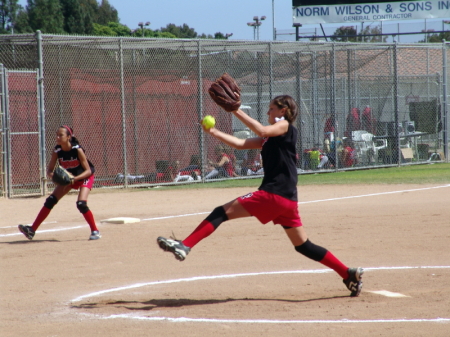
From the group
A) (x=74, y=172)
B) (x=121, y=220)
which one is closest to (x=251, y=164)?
(x=121, y=220)

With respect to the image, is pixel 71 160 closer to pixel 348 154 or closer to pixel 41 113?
pixel 41 113

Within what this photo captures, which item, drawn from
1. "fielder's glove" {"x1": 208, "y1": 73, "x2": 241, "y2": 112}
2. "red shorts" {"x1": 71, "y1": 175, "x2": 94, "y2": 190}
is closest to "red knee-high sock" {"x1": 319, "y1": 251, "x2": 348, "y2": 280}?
"fielder's glove" {"x1": 208, "y1": 73, "x2": 241, "y2": 112}

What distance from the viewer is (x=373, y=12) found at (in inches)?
1286

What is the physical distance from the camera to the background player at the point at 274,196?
5242 millimetres

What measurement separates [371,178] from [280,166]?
12321 mm

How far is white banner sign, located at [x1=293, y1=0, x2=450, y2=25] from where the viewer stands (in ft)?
106

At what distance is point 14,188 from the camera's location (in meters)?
14.6

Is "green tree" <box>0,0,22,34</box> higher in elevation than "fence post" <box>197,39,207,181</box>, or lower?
higher

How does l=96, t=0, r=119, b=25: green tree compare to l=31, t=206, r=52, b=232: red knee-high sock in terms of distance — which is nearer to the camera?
l=31, t=206, r=52, b=232: red knee-high sock

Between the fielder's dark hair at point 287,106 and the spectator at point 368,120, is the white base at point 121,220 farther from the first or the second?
the spectator at point 368,120

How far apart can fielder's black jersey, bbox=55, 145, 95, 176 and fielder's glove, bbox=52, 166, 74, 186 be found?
0.74ft

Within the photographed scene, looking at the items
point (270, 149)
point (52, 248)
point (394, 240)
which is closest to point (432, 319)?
point (270, 149)

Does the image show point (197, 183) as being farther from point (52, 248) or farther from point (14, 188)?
point (52, 248)

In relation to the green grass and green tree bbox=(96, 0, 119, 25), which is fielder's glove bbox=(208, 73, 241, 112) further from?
green tree bbox=(96, 0, 119, 25)
